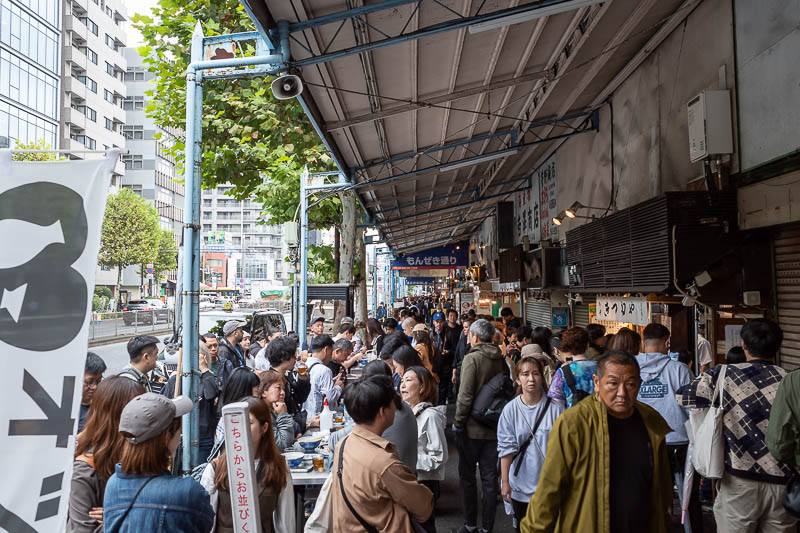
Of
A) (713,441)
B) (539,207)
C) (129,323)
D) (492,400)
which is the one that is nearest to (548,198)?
(539,207)

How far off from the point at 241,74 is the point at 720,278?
5.39 m

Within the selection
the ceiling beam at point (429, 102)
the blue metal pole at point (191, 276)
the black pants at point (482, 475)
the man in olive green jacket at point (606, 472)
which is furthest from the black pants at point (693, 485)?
the ceiling beam at point (429, 102)

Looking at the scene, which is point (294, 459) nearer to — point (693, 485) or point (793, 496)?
point (693, 485)

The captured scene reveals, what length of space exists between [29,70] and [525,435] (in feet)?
144

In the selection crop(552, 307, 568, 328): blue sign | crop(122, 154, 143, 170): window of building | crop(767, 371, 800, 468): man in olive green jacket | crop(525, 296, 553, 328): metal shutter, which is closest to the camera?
crop(767, 371, 800, 468): man in olive green jacket

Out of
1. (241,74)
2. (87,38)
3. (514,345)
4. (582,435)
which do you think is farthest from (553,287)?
(87,38)

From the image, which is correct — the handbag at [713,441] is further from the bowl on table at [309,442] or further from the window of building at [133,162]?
the window of building at [133,162]

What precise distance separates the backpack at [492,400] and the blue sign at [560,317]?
8.40m

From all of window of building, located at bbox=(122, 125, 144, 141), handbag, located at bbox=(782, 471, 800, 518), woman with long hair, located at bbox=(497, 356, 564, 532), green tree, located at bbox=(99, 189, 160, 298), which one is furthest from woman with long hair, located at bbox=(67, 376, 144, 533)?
window of building, located at bbox=(122, 125, 144, 141)

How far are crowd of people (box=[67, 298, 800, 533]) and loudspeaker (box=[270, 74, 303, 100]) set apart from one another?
2490mm

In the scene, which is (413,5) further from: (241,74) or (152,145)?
(152,145)

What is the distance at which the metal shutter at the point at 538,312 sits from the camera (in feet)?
50.5

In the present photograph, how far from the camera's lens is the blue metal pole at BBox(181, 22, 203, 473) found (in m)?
4.74

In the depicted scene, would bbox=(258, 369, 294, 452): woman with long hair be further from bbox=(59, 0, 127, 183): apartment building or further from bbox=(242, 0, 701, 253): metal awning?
bbox=(59, 0, 127, 183): apartment building
